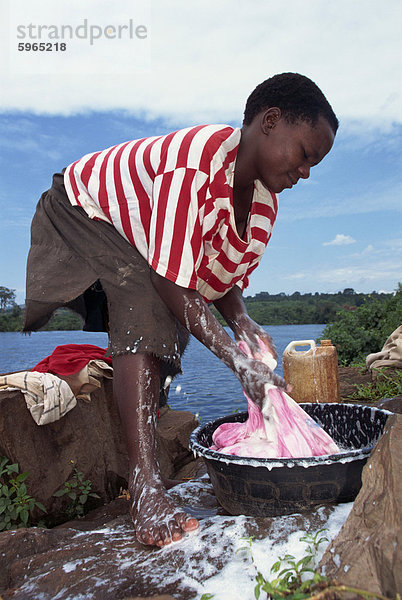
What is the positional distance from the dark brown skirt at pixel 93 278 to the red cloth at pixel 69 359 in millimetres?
384

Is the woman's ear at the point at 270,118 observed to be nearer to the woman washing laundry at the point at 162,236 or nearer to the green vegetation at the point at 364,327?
the woman washing laundry at the point at 162,236

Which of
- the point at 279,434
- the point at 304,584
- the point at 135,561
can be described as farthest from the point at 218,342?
the point at 304,584

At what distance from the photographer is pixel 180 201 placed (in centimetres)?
201

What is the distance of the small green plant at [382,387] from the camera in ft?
16.4

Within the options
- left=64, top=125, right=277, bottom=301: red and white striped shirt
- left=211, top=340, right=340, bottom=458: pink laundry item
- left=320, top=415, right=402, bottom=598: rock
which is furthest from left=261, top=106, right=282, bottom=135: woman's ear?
left=320, top=415, right=402, bottom=598: rock

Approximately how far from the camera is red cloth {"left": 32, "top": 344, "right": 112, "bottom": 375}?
2.80 m

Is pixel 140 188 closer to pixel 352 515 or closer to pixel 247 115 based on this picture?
pixel 247 115

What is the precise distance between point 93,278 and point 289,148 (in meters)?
1.11

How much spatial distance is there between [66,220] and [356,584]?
2.02m

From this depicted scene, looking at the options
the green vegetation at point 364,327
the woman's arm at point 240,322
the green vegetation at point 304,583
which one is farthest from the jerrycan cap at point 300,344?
the green vegetation at point 364,327

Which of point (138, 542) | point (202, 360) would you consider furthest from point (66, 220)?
point (202, 360)

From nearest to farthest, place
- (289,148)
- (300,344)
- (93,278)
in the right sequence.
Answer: (289,148), (93,278), (300,344)

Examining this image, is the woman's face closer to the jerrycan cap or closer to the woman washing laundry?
the woman washing laundry

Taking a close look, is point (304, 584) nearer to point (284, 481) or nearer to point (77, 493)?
point (284, 481)
